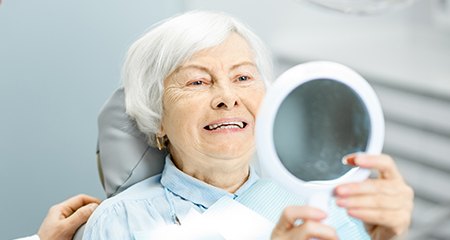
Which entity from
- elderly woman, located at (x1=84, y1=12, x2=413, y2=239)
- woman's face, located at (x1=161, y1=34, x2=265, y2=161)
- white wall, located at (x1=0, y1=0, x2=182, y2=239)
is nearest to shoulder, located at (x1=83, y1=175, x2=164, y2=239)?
elderly woman, located at (x1=84, y1=12, x2=413, y2=239)

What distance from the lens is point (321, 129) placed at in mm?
1108

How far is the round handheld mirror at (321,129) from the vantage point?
40.1 inches

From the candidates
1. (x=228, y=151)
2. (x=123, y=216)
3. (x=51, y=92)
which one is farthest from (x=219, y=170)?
(x=51, y=92)

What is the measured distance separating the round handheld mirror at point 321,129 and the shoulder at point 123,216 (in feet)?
1.31

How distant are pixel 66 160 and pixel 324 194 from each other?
1126 mm

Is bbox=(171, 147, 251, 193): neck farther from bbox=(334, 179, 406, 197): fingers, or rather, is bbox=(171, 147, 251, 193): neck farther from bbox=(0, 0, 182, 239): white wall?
bbox=(0, 0, 182, 239): white wall

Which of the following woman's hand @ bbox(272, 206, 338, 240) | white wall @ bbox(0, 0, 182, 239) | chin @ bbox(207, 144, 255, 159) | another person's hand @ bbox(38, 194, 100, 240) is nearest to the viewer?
woman's hand @ bbox(272, 206, 338, 240)

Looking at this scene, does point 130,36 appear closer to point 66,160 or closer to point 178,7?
point 178,7

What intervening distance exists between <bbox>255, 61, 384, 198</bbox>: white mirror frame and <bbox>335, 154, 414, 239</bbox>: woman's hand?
0.06ft

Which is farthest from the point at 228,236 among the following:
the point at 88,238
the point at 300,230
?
the point at 300,230

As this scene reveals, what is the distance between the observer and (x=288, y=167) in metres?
1.04

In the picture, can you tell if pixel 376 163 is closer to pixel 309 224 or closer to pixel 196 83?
pixel 309 224

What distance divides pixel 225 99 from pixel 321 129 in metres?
0.29

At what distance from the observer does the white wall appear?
1870 millimetres
